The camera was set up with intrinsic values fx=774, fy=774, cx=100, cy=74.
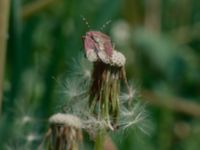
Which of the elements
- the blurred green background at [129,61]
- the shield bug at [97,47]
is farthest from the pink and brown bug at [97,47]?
the blurred green background at [129,61]

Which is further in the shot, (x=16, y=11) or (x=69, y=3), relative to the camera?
(x=69, y=3)

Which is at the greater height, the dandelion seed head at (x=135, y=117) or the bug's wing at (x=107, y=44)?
the bug's wing at (x=107, y=44)

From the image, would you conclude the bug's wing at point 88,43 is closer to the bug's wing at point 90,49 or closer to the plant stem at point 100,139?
the bug's wing at point 90,49

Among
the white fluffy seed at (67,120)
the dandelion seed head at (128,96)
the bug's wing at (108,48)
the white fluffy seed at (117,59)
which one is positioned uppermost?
the bug's wing at (108,48)

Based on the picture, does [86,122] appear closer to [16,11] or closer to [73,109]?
[73,109]

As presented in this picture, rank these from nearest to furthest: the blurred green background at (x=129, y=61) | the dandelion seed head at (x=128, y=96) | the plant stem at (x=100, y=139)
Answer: the plant stem at (x=100, y=139)
the dandelion seed head at (x=128, y=96)
the blurred green background at (x=129, y=61)

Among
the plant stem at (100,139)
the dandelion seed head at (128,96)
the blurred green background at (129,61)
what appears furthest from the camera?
the blurred green background at (129,61)

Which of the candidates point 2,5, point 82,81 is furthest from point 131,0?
point 82,81
